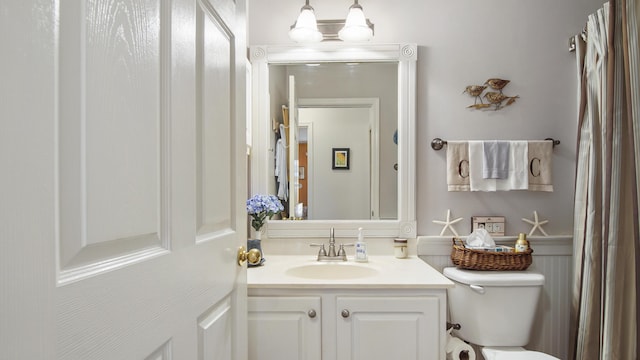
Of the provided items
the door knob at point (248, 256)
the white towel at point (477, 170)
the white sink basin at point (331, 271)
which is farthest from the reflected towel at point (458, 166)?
the door knob at point (248, 256)

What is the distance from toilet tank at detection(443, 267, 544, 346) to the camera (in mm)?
1614

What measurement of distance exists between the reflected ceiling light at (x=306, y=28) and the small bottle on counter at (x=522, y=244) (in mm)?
1398

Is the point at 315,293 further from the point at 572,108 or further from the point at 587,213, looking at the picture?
the point at 572,108

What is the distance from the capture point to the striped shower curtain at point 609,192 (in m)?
1.47

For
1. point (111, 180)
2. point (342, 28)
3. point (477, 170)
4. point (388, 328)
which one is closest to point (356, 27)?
point (342, 28)

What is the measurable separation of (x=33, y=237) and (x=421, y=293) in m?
1.30

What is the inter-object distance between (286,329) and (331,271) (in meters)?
0.41

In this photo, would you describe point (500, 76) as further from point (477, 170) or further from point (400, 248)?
point (400, 248)

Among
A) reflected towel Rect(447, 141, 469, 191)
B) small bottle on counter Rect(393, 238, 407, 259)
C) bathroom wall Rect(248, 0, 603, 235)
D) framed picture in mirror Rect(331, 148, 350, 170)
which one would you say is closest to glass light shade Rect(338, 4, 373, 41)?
bathroom wall Rect(248, 0, 603, 235)

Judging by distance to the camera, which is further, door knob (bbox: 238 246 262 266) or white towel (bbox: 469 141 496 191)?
white towel (bbox: 469 141 496 191)

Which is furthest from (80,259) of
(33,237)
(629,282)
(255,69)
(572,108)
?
(572,108)

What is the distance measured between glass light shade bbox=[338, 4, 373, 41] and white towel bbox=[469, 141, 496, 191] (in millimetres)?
765

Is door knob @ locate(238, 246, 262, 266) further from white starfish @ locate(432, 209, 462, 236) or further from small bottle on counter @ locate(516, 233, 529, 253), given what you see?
small bottle on counter @ locate(516, 233, 529, 253)

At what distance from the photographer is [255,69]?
6.26ft
